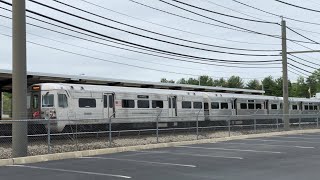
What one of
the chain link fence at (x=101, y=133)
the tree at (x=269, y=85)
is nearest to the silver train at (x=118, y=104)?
the chain link fence at (x=101, y=133)

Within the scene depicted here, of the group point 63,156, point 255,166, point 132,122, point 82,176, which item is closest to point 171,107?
point 132,122

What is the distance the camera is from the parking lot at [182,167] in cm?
1149

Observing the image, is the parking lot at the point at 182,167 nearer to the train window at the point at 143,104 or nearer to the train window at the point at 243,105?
the train window at the point at 143,104

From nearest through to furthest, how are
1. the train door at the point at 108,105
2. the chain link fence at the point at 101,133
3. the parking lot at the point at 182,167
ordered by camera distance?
1. the parking lot at the point at 182,167
2. the chain link fence at the point at 101,133
3. the train door at the point at 108,105

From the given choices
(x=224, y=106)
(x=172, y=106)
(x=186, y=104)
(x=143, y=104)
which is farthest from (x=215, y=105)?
(x=143, y=104)

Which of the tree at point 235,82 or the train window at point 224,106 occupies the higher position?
the tree at point 235,82

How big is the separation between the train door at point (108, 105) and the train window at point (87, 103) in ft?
2.73

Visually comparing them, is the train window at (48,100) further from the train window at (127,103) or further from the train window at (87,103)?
the train window at (127,103)

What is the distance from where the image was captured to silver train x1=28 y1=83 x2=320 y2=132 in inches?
1030

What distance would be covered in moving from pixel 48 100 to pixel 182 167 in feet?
49.2

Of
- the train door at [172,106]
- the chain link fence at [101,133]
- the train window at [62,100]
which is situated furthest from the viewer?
the train door at [172,106]

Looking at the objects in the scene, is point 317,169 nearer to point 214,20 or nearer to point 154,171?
point 154,171

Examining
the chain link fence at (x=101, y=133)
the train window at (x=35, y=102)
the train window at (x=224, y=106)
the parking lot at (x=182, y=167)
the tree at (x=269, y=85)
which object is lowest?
the parking lot at (x=182, y=167)

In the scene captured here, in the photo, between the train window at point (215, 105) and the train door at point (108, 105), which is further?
the train window at point (215, 105)
